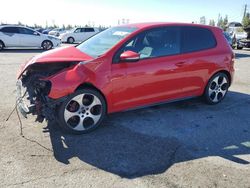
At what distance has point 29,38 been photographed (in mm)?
17328

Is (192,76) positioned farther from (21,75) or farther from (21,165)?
(21,165)

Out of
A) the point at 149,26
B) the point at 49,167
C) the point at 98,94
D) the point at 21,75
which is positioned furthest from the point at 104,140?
the point at 149,26

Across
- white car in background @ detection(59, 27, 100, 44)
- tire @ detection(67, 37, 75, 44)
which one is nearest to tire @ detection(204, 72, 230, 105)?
white car in background @ detection(59, 27, 100, 44)

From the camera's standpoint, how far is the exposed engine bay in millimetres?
4031

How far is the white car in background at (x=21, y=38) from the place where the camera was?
16.7 metres

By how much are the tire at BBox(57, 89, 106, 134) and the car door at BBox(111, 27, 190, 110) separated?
0.30 metres

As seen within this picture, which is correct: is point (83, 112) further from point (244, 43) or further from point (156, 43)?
point (244, 43)

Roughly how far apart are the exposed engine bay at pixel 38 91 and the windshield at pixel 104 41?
0.60 meters

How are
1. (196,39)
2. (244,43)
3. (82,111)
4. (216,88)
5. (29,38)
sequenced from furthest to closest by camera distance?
(244,43)
(29,38)
(216,88)
(196,39)
(82,111)

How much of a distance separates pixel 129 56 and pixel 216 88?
254 centimetres

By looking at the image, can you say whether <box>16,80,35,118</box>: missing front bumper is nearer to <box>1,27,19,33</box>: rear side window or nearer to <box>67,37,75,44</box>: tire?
<box>1,27,19,33</box>: rear side window

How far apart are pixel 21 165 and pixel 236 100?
499 centimetres

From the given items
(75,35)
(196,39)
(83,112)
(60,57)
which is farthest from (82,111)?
(75,35)

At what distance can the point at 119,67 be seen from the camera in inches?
173
